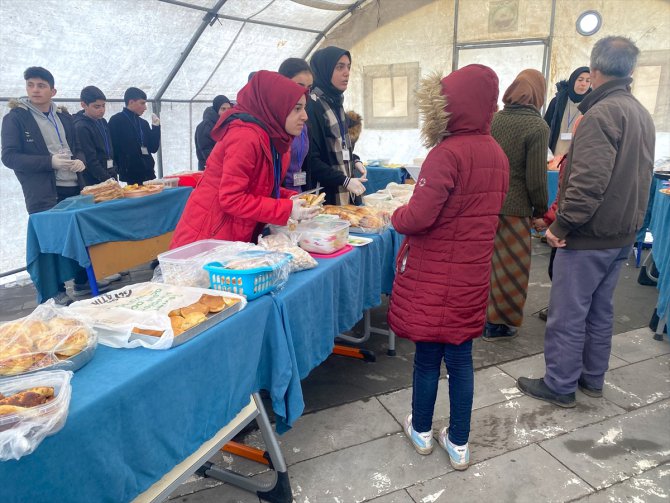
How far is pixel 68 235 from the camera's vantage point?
3.56 meters

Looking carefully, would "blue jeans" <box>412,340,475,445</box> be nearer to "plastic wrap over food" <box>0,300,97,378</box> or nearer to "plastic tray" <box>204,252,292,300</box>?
"plastic tray" <box>204,252,292,300</box>

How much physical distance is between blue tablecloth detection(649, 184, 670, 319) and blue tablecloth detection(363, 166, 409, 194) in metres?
3.21

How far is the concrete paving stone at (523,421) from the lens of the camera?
84.4 inches

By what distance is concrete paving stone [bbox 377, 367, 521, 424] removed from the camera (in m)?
2.40

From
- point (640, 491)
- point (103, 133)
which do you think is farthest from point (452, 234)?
point (103, 133)

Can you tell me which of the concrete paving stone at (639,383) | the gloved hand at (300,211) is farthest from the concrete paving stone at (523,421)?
the gloved hand at (300,211)

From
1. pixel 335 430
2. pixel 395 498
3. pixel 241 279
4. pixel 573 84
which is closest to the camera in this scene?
pixel 241 279

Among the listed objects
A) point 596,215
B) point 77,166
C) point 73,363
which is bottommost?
point 73,363

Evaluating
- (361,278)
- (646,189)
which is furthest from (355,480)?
(646,189)

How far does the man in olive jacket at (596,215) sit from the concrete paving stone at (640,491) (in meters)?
0.53

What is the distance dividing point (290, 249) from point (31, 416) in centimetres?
114

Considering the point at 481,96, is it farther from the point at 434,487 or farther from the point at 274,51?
the point at 274,51

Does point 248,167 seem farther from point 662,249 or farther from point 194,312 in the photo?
point 662,249

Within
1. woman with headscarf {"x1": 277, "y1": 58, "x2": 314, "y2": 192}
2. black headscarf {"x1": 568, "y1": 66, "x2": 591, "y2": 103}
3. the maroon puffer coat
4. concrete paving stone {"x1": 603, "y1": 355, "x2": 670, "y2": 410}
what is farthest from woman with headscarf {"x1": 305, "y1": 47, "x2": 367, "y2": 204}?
black headscarf {"x1": 568, "y1": 66, "x2": 591, "y2": 103}
